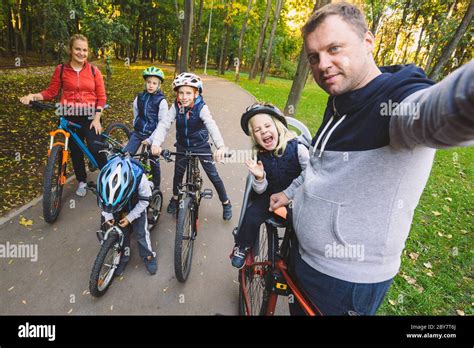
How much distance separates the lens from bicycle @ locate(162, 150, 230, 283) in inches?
118

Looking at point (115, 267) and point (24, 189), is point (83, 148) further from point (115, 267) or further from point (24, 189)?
point (115, 267)

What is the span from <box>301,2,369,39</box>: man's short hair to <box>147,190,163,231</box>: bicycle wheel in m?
3.36

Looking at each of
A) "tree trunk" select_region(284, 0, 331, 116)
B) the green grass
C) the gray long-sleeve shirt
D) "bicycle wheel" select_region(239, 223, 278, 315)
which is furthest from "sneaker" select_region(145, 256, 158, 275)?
"tree trunk" select_region(284, 0, 331, 116)

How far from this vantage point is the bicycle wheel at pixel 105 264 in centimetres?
274

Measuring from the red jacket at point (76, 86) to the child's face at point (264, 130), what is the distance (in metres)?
3.06

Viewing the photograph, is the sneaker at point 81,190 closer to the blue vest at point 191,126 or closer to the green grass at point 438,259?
the blue vest at point 191,126

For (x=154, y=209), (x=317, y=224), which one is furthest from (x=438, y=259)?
(x=154, y=209)

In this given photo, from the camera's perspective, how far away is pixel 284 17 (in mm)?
34875

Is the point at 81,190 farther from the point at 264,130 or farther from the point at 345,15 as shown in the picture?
the point at 345,15

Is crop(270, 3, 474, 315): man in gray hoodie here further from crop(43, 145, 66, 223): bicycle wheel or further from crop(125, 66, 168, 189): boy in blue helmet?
crop(43, 145, 66, 223): bicycle wheel

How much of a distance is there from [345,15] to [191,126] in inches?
110

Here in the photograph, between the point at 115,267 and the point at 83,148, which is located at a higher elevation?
the point at 83,148

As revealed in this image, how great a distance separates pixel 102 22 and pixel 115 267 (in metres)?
13.1
